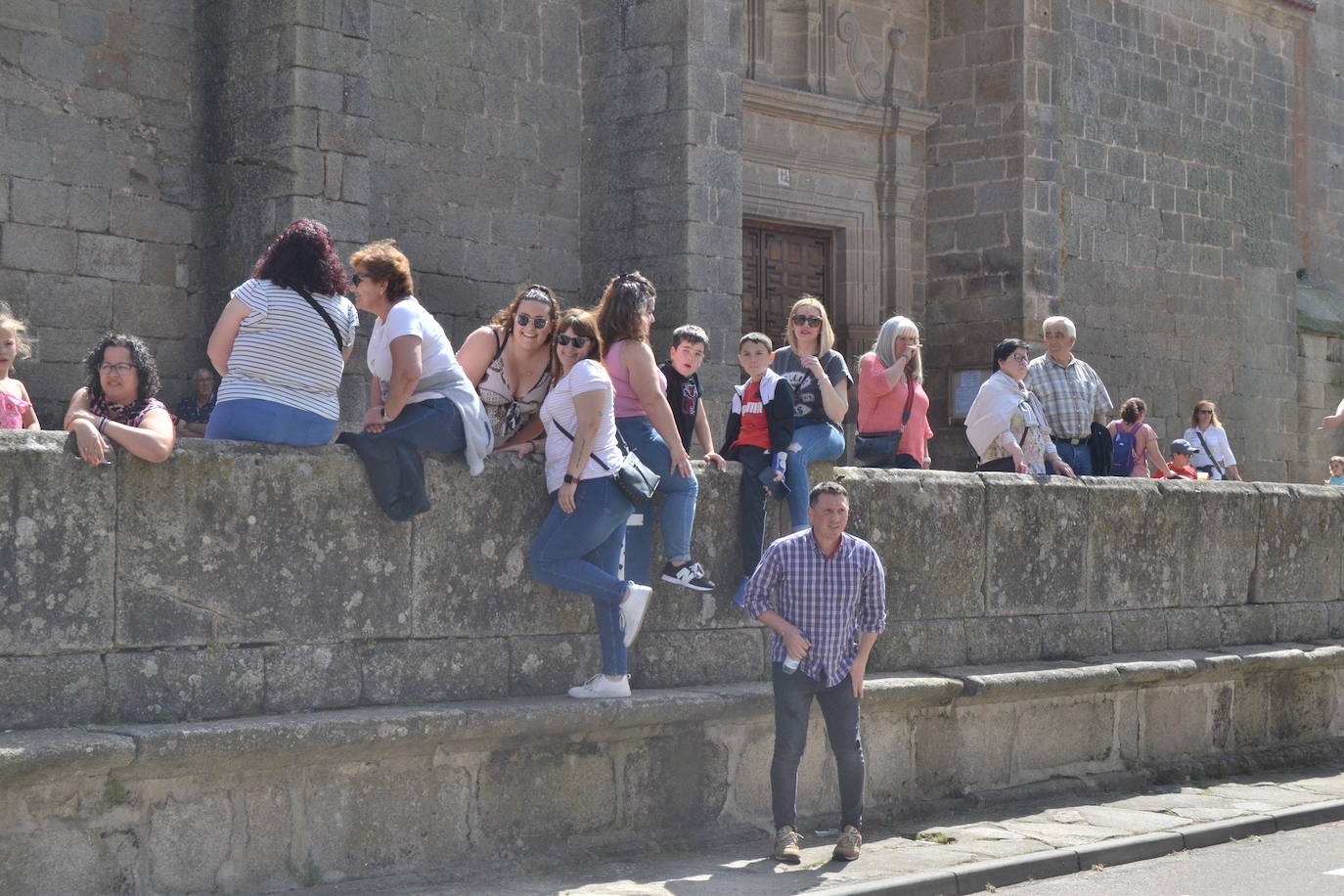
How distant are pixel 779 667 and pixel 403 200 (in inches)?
277

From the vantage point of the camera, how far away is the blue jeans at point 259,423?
6055mm

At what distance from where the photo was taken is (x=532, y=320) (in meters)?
6.98

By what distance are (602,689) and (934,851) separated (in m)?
1.54

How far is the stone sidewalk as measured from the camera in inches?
248

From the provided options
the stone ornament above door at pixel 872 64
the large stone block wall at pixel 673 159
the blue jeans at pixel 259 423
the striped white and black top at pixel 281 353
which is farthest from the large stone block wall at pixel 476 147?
the blue jeans at pixel 259 423

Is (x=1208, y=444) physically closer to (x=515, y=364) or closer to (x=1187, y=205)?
(x=1187, y=205)

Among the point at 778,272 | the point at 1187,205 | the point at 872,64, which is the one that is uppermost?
the point at 872,64

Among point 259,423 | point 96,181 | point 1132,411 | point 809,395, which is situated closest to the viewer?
point 259,423

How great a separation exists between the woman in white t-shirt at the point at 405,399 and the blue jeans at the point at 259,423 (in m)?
0.21

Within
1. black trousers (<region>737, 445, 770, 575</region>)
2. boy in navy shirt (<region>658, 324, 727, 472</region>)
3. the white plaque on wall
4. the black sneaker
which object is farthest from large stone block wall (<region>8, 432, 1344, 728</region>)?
the white plaque on wall

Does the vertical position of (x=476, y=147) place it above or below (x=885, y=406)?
above

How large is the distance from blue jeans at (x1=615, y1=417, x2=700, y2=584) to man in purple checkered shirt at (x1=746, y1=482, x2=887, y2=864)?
0.36m

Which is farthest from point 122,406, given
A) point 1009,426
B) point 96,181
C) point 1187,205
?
point 1187,205

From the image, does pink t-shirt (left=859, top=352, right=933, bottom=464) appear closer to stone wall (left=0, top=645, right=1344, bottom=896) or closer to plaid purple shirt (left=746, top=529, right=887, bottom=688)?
stone wall (left=0, top=645, right=1344, bottom=896)
